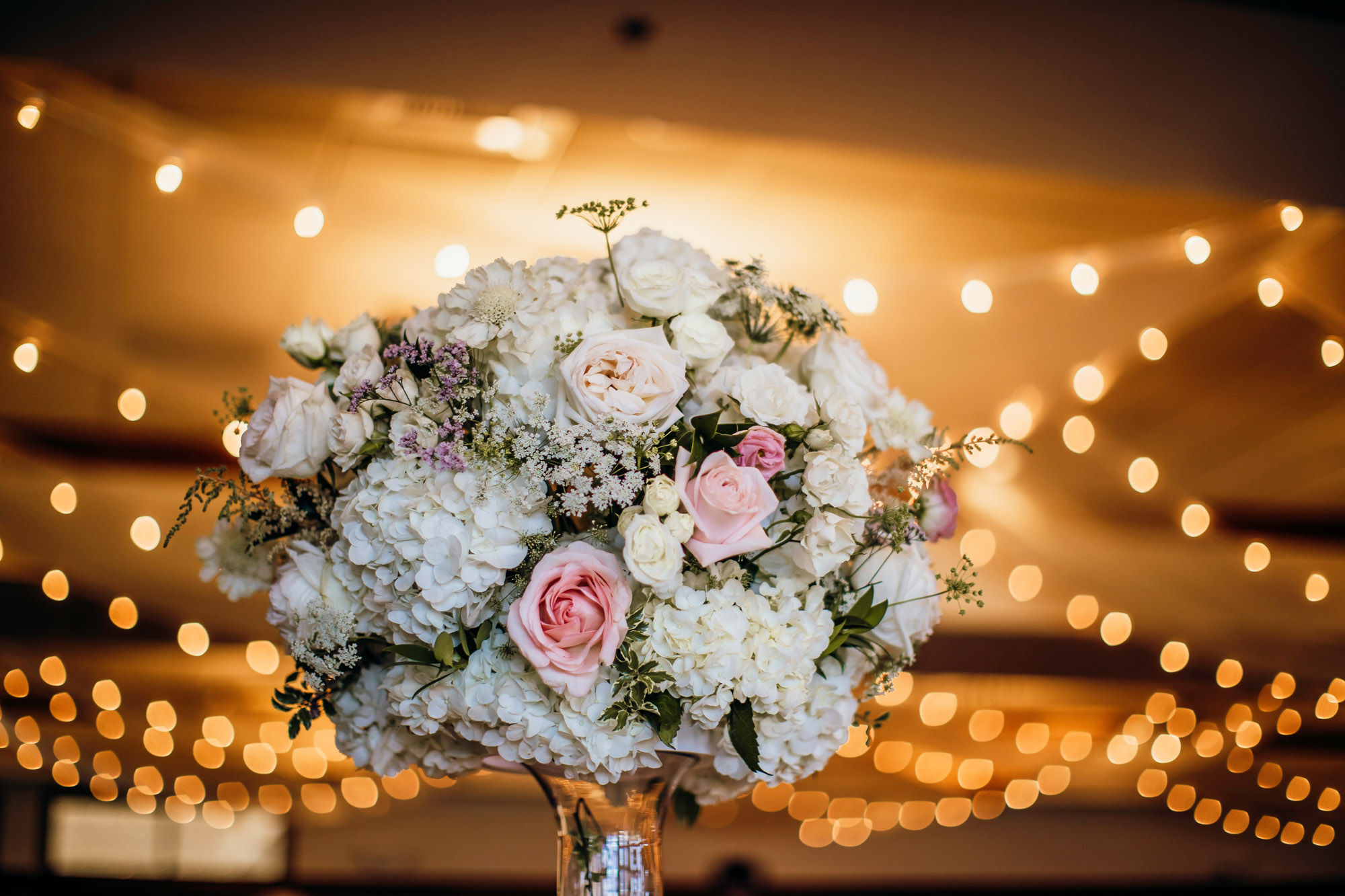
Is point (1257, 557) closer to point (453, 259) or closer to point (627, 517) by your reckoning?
point (453, 259)

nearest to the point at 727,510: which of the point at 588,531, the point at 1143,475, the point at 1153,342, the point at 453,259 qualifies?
the point at 588,531

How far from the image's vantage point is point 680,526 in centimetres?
80

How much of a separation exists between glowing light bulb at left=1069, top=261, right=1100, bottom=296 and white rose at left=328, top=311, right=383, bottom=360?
100 inches

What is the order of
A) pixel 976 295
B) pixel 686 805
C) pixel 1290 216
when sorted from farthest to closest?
pixel 976 295 < pixel 1290 216 < pixel 686 805

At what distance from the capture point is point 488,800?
884 cm

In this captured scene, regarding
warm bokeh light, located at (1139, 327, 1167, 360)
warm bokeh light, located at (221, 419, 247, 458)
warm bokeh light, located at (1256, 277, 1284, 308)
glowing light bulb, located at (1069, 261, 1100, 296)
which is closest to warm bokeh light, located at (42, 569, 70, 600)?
warm bokeh light, located at (221, 419, 247, 458)

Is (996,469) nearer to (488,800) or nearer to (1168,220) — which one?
(1168,220)

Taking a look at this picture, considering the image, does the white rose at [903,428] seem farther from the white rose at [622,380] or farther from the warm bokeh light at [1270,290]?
the warm bokeh light at [1270,290]

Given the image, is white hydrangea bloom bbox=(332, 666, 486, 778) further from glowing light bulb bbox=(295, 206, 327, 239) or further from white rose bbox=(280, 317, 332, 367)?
glowing light bulb bbox=(295, 206, 327, 239)

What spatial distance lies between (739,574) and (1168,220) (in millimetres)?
3434

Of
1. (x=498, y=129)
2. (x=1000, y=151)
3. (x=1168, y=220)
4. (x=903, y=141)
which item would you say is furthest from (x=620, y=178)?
(x=1168, y=220)

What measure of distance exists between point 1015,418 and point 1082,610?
1273 mm

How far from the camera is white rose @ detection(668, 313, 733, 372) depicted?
89 cm

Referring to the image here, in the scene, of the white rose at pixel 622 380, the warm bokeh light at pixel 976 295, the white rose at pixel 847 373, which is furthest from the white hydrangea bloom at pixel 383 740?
the warm bokeh light at pixel 976 295
